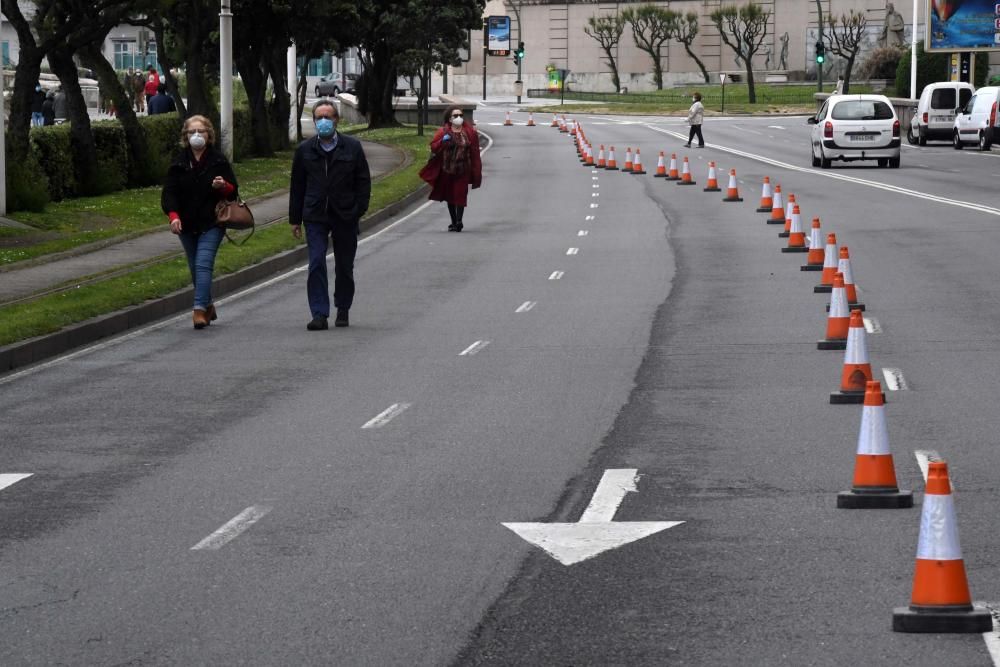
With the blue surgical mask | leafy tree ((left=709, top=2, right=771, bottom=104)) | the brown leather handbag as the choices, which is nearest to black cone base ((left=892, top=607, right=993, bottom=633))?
the blue surgical mask

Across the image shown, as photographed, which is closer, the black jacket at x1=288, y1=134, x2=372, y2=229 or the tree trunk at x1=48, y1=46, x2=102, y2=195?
the black jacket at x1=288, y1=134, x2=372, y2=229

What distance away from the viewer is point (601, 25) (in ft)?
400

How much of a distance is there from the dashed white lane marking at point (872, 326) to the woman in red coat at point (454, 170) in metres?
12.6

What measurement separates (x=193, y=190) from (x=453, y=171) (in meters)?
12.0

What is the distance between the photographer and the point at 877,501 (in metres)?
8.51

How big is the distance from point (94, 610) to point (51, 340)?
28.7 ft

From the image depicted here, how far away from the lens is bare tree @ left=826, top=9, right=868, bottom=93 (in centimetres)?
11225

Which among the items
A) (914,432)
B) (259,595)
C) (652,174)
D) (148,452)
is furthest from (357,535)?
(652,174)

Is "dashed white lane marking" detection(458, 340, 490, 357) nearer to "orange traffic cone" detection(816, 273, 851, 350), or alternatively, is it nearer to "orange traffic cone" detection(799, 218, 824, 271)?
"orange traffic cone" detection(816, 273, 851, 350)

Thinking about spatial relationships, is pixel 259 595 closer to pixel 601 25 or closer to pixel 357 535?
pixel 357 535

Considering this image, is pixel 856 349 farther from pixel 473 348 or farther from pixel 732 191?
pixel 732 191

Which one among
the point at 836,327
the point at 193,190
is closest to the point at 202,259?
the point at 193,190

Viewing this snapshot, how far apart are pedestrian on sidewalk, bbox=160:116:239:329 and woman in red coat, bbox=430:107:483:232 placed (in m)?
11.7

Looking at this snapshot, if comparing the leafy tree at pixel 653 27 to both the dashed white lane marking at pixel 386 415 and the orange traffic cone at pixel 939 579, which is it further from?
the orange traffic cone at pixel 939 579
